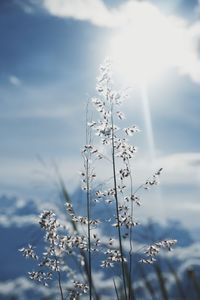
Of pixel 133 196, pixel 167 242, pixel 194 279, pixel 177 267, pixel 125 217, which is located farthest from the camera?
pixel 133 196

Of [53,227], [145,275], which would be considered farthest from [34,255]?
[145,275]

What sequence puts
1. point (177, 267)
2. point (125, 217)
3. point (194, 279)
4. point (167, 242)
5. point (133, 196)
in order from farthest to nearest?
point (133, 196) < point (125, 217) < point (167, 242) < point (177, 267) < point (194, 279)

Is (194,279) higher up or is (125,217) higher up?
(125,217)

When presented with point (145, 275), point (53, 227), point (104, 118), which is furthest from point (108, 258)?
point (145, 275)

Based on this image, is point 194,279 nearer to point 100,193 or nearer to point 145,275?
point 145,275

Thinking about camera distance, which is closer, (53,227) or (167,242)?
(167,242)

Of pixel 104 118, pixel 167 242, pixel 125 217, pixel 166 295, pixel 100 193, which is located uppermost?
pixel 104 118

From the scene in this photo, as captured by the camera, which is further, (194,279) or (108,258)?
(108,258)

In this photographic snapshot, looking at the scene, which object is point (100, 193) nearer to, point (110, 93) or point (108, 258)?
point (108, 258)

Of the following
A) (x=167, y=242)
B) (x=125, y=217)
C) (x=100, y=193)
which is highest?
(x=100, y=193)
